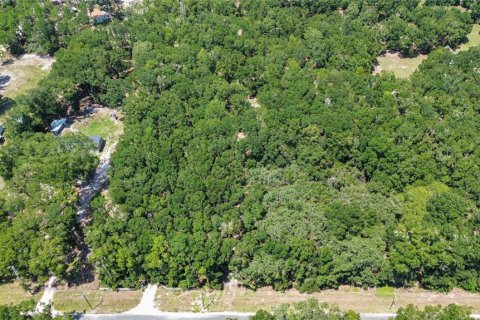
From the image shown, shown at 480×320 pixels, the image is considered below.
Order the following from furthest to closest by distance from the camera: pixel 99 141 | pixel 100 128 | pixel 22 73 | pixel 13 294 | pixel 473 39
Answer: pixel 473 39, pixel 22 73, pixel 100 128, pixel 99 141, pixel 13 294

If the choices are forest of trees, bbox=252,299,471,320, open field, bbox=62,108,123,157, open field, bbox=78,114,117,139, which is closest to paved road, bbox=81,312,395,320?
forest of trees, bbox=252,299,471,320

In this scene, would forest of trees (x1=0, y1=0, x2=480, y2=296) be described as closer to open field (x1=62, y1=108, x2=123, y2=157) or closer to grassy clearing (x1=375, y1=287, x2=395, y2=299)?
grassy clearing (x1=375, y1=287, x2=395, y2=299)

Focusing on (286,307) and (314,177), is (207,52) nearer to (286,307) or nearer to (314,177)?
(314,177)

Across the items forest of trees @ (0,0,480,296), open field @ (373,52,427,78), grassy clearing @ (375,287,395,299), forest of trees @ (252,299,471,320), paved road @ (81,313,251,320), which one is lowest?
paved road @ (81,313,251,320)

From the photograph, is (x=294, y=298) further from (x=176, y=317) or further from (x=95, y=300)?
(x=95, y=300)

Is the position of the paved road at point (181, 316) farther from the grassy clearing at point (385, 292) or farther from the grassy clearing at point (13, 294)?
the grassy clearing at point (13, 294)

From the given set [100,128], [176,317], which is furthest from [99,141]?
[176,317]
